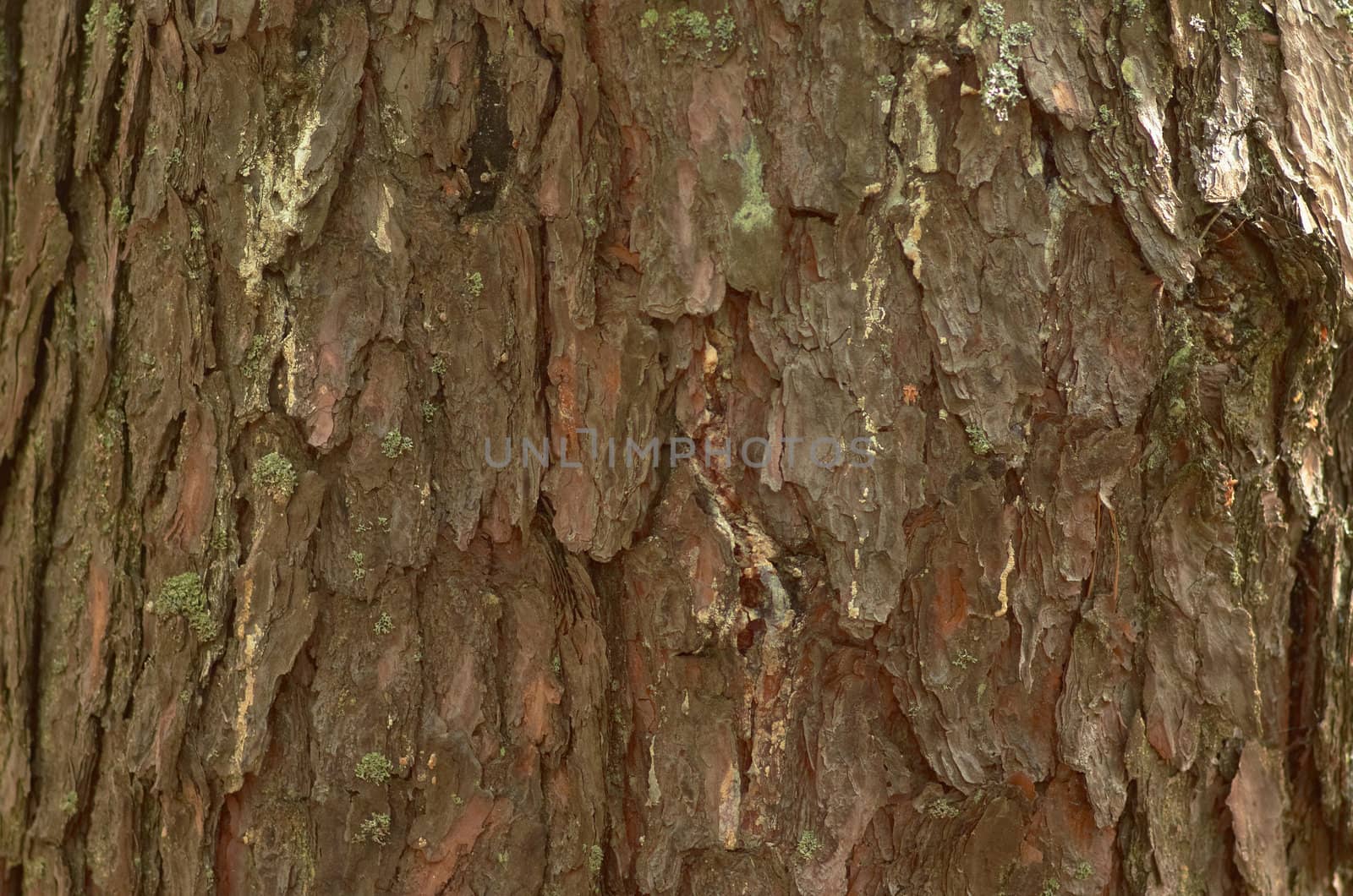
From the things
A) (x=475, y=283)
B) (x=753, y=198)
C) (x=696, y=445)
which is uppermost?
(x=753, y=198)

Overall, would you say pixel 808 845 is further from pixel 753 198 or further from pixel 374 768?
pixel 753 198

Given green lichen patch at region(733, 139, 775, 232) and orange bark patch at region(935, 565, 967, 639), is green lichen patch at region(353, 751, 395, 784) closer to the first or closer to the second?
orange bark patch at region(935, 565, 967, 639)

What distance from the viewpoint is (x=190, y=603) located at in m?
1.58

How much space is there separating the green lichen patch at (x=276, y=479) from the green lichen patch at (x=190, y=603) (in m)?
0.17

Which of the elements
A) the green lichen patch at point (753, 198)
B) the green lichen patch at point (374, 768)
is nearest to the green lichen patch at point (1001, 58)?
the green lichen patch at point (753, 198)

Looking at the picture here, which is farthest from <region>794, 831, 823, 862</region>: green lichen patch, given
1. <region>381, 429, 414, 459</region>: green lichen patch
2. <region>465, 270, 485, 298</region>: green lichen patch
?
<region>465, 270, 485, 298</region>: green lichen patch

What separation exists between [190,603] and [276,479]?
22 centimetres

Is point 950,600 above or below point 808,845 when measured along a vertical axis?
above

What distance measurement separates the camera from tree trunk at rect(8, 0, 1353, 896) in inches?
60.1

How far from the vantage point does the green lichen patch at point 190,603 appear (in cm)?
157

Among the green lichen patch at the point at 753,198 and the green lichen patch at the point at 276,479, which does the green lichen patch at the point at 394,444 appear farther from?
the green lichen patch at the point at 753,198

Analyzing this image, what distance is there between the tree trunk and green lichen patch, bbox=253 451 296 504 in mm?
16

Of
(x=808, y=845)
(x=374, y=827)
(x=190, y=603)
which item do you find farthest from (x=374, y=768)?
(x=808, y=845)

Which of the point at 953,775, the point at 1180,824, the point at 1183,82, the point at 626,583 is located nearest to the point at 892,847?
the point at 953,775
